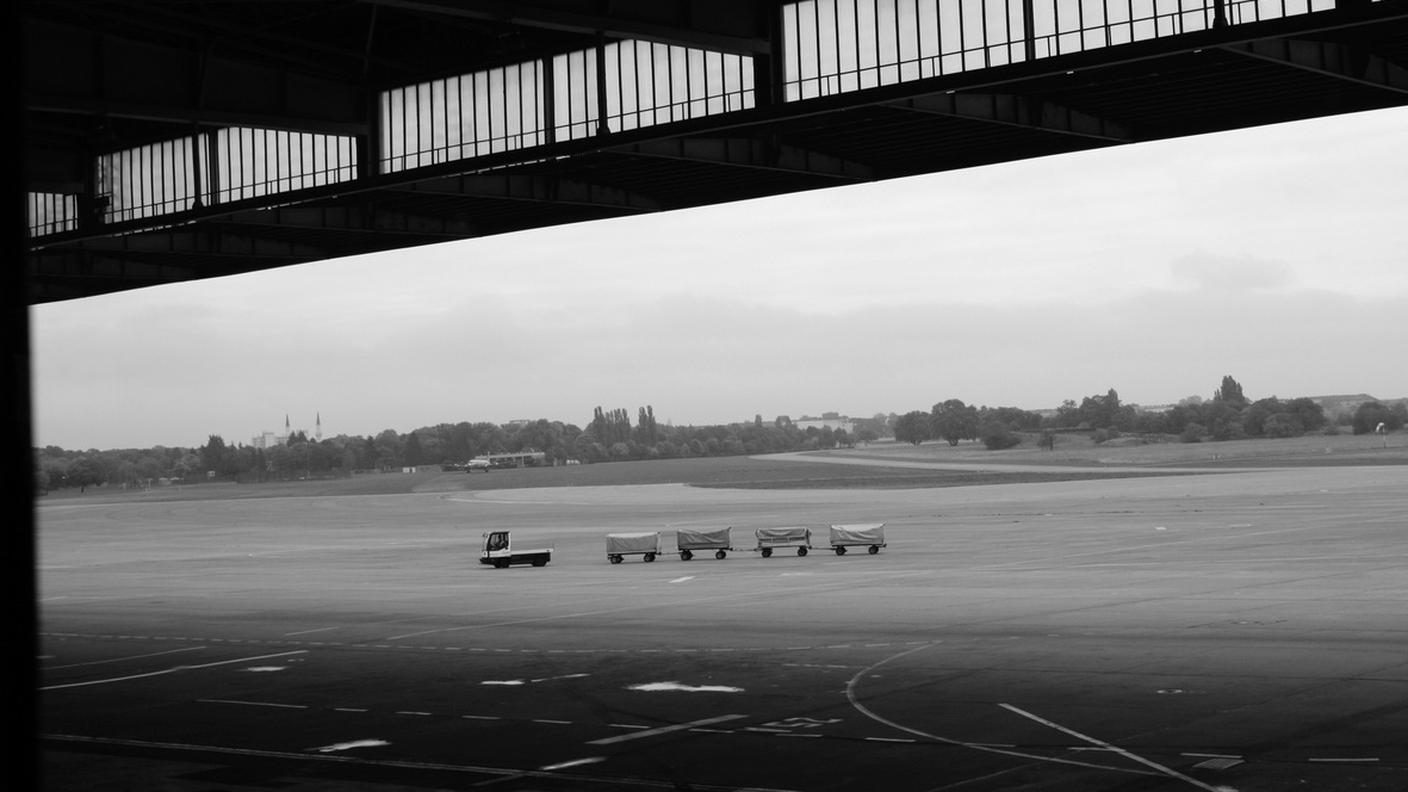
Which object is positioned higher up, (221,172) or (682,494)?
(221,172)

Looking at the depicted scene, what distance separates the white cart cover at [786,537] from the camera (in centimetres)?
5750

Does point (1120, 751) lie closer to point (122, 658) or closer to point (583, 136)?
point (583, 136)

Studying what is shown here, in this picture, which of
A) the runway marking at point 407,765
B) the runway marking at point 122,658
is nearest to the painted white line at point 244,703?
the runway marking at point 407,765

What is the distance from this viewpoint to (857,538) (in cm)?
5666

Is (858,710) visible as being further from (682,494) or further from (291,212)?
(682,494)

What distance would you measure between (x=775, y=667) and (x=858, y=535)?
103ft

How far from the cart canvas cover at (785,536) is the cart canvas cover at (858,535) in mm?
1280

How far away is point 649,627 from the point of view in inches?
1304

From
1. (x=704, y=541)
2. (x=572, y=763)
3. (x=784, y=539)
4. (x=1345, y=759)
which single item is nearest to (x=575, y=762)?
(x=572, y=763)

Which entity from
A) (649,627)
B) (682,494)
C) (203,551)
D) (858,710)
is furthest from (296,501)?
(858,710)

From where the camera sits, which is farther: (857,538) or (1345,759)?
(857,538)

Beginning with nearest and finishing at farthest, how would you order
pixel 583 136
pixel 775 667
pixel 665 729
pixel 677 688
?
pixel 665 729 < pixel 677 688 < pixel 775 667 < pixel 583 136

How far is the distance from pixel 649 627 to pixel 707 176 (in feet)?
44.7

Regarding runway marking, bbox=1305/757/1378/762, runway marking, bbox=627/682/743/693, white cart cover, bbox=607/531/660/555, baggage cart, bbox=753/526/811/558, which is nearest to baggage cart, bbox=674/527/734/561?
white cart cover, bbox=607/531/660/555
